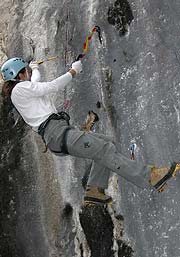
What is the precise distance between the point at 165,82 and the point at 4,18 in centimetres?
431

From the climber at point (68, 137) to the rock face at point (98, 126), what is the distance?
483 mm

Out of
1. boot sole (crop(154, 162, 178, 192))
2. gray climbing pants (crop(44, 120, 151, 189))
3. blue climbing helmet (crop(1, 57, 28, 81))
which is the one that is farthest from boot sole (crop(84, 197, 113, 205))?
blue climbing helmet (crop(1, 57, 28, 81))

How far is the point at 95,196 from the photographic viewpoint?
297 inches

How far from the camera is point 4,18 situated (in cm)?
1009

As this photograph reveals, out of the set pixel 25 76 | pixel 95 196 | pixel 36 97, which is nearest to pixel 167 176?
pixel 95 196

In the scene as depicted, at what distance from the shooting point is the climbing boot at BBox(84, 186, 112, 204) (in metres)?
7.51

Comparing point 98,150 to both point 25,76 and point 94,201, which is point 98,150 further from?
point 25,76

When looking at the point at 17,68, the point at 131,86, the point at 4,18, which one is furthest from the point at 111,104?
the point at 4,18

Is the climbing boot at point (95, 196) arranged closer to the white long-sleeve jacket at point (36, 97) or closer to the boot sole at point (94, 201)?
the boot sole at point (94, 201)

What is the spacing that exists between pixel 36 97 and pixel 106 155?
1.33 m

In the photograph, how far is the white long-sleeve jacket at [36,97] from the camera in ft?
22.9

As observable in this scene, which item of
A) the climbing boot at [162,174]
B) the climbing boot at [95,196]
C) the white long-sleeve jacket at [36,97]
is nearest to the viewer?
the climbing boot at [162,174]

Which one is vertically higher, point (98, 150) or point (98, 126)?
point (98, 126)

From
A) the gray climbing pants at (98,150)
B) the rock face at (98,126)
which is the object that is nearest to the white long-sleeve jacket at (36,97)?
the gray climbing pants at (98,150)
